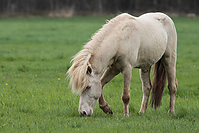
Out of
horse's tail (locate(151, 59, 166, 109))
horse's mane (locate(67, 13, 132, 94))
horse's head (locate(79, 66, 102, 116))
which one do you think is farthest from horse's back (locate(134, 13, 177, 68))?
horse's head (locate(79, 66, 102, 116))

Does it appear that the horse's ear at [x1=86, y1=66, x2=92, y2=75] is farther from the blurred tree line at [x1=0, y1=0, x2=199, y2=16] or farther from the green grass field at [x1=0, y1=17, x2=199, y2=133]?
the blurred tree line at [x1=0, y1=0, x2=199, y2=16]

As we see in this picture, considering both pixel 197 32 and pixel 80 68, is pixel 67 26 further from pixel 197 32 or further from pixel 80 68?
pixel 80 68

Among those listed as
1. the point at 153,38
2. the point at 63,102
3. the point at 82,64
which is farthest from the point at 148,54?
the point at 63,102

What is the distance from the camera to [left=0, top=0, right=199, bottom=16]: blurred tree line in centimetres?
3753

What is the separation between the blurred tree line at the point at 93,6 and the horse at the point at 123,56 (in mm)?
32142

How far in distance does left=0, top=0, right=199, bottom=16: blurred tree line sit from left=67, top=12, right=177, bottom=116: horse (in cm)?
3214

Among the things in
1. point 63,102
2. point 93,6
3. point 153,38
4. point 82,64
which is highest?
point 153,38

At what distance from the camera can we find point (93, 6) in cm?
3966

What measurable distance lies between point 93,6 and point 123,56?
116ft

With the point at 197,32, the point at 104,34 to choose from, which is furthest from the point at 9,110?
the point at 197,32

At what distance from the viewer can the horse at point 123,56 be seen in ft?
16.6

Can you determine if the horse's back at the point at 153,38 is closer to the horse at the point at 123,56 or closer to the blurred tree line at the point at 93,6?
the horse at the point at 123,56

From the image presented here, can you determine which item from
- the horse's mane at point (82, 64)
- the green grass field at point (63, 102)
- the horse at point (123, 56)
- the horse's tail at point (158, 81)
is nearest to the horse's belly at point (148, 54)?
the horse at point (123, 56)

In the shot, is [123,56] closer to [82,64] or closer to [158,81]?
[82,64]
